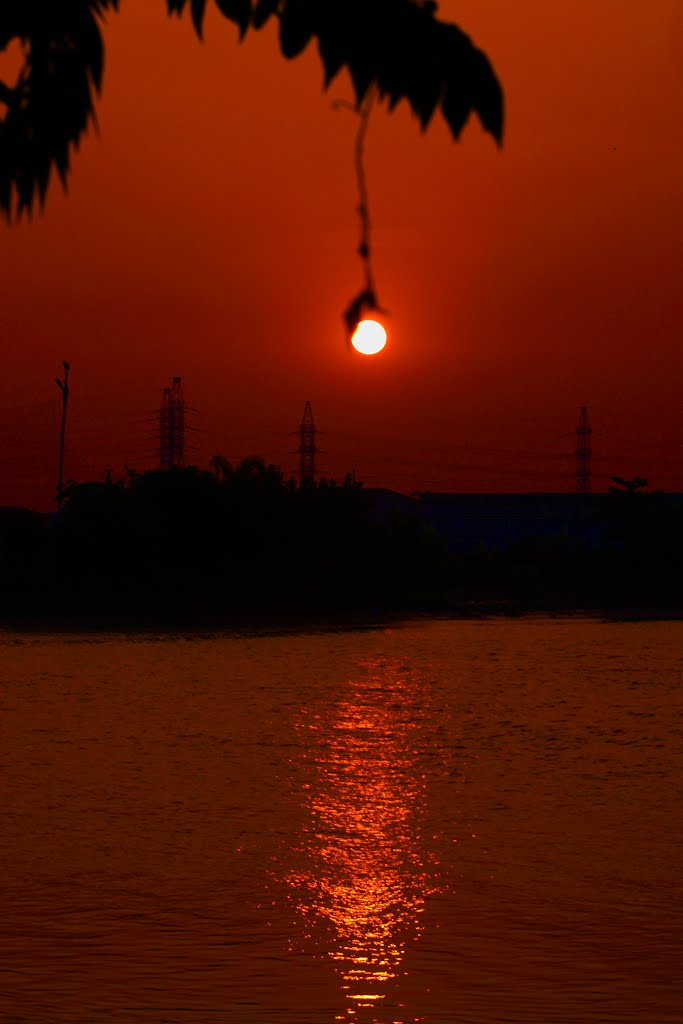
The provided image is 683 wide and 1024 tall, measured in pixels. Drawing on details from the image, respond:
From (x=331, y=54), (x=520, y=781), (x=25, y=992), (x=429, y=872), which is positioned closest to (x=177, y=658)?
(x=520, y=781)

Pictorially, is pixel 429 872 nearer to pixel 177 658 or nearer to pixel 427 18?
pixel 427 18

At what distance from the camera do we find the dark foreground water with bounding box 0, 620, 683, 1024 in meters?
9.62

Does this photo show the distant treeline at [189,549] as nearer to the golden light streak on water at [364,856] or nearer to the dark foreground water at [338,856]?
the dark foreground water at [338,856]

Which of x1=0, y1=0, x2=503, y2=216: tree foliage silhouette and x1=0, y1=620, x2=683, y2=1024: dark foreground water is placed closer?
x1=0, y1=0, x2=503, y2=216: tree foliage silhouette

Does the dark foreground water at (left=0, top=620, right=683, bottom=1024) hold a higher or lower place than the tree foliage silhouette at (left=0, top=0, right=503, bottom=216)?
lower

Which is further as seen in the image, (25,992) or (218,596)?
(218,596)

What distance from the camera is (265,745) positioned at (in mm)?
21969

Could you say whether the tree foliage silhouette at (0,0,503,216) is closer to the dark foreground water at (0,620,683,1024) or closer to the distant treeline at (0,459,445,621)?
the dark foreground water at (0,620,683,1024)

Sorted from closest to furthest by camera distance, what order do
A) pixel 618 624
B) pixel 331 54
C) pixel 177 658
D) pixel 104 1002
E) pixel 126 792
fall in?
pixel 331 54 → pixel 104 1002 → pixel 126 792 → pixel 177 658 → pixel 618 624

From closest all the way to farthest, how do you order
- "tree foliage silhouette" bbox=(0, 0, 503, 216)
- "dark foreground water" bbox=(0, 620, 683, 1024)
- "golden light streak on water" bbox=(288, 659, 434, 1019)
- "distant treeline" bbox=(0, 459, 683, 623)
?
1. "tree foliage silhouette" bbox=(0, 0, 503, 216)
2. "dark foreground water" bbox=(0, 620, 683, 1024)
3. "golden light streak on water" bbox=(288, 659, 434, 1019)
4. "distant treeline" bbox=(0, 459, 683, 623)

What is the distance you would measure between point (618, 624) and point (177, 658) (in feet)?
63.4

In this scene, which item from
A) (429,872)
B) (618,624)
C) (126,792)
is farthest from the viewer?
A: (618,624)

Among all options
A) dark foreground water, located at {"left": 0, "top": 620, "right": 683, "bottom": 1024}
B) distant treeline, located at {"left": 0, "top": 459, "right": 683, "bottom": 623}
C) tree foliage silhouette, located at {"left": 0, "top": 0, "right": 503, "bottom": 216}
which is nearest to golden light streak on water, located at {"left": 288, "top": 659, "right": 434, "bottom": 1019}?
dark foreground water, located at {"left": 0, "top": 620, "right": 683, "bottom": 1024}

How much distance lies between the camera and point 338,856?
45.8ft
